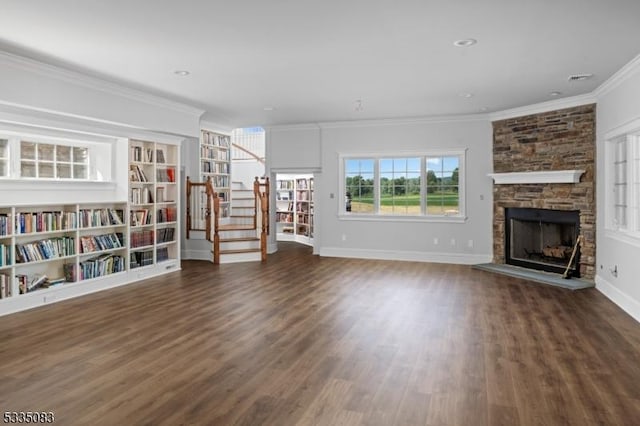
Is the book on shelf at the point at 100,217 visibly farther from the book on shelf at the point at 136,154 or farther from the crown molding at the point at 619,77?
the crown molding at the point at 619,77

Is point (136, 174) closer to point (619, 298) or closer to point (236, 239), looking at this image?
point (236, 239)

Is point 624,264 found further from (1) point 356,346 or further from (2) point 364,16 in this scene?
(2) point 364,16

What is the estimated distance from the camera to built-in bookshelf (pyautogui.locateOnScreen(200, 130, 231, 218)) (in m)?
9.79

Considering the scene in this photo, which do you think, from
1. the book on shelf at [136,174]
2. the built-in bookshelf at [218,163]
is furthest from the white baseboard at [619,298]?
the built-in bookshelf at [218,163]

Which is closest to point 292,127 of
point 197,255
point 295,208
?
point 295,208

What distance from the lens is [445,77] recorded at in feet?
19.0

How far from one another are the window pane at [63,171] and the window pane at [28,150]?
0.39 m

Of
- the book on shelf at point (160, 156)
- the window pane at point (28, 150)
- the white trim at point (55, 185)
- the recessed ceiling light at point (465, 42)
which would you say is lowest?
the white trim at point (55, 185)

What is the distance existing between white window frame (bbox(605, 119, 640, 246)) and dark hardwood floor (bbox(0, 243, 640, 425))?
0.98 metres

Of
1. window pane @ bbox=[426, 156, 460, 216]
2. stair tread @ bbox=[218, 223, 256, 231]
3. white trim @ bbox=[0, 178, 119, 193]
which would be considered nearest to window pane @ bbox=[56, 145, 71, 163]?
white trim @ bbox=[0, 178, 119, 193]

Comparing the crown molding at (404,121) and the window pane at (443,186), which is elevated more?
the crown molding at (404,121)

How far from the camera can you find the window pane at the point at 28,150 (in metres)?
5.71

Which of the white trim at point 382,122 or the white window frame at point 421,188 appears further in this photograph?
the white window frame at point 421,188

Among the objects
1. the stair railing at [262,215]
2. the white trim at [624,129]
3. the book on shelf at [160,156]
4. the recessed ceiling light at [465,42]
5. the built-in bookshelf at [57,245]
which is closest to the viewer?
the recessed ceiling light at [465,42]
